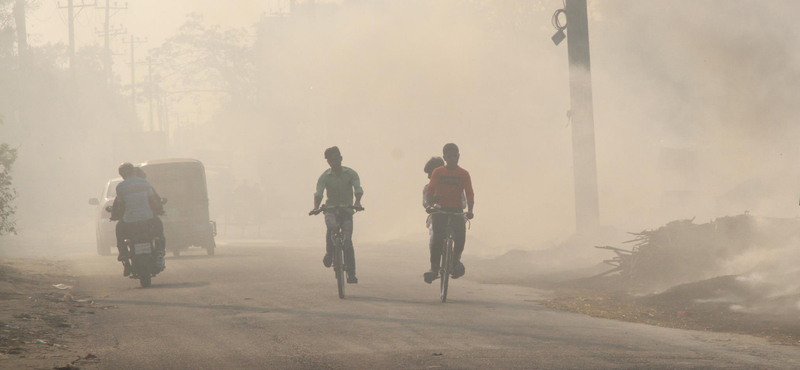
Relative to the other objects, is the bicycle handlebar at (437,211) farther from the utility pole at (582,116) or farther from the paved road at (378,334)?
the utility pole at (582,116)

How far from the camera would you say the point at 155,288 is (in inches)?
549

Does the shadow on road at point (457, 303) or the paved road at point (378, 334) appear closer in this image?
the paved road at point (378, 334)

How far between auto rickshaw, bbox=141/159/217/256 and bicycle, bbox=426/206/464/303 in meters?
12.6

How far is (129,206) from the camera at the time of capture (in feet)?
45.8

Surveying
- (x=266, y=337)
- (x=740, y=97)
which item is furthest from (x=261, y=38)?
(x=266, y=337)

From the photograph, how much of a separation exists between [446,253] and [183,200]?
517 inches

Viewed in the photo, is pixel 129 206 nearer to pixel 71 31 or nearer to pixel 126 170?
pixel 126 170

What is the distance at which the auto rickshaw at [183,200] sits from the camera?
22.8 metres

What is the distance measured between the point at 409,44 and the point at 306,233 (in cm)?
1087

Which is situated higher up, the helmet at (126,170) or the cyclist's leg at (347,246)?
the helmet at (126,170)

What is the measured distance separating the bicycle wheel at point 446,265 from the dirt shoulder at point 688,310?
1348mm

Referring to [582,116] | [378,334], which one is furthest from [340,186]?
[582,116]

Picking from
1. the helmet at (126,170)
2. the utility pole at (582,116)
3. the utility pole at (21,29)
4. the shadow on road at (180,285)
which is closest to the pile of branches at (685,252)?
the utility pole at (582,116)

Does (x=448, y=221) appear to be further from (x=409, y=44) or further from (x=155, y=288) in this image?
(x=409, y=44)
